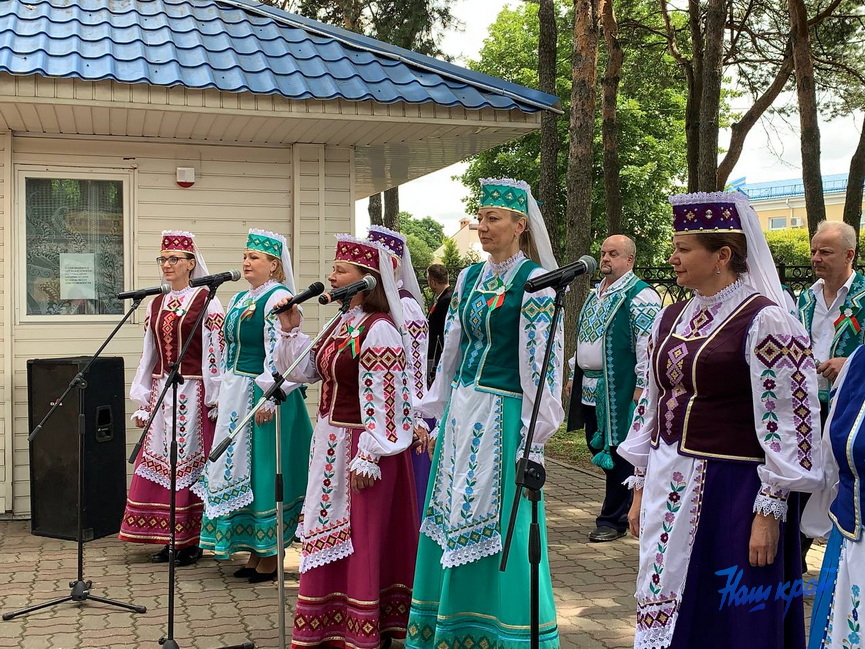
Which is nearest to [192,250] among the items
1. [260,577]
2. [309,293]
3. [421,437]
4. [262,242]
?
[262,242]

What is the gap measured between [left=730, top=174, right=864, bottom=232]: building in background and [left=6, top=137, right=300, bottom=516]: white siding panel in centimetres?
6685

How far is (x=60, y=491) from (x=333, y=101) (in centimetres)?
358

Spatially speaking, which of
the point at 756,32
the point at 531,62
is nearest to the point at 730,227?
the point at 756,32

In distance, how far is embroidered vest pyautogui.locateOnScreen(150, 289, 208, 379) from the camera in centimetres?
654

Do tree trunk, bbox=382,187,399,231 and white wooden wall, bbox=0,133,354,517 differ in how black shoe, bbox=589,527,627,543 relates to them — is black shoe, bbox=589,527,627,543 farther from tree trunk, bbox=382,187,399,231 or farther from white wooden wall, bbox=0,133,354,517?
tree trunk, bbox=382,187,399,231

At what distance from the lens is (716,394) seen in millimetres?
3256

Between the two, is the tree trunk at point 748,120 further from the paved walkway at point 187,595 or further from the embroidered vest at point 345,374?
the embroidered vest at point 345,374

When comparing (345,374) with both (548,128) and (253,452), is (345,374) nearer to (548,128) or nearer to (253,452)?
(253,452)

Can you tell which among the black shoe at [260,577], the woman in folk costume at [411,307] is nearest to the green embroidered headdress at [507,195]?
the woman in folk costume at [411,307]

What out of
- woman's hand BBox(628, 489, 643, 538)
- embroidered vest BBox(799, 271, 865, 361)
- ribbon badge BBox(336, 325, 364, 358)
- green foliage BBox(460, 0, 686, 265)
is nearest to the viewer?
woman's hand BBox(628, 489, 643, 538)

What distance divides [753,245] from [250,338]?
3633mm

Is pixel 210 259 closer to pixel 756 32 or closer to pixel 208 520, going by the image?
pixel 208 520

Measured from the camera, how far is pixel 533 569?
314cm

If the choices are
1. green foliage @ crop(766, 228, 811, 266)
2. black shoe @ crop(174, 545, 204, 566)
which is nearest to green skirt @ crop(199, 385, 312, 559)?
black shoe @ crop(174, 545, 204, 566)
